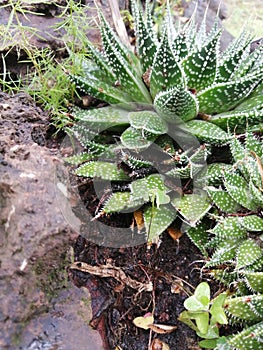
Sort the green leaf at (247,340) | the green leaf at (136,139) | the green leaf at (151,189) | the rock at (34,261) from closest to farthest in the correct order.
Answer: the rock at (34,261) < the green leaf at (247,340) < the green leaf at (151,189) < the green leaf at (136,139)

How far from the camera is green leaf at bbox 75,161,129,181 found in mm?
1781

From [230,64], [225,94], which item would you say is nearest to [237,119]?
[225,94]

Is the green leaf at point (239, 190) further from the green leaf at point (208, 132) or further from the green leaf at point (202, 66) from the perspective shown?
the green leaf at point (202, 66)

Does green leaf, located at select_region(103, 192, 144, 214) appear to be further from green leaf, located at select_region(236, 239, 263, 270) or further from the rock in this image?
green leaf, located at select_region(236, 239, 263, 270)

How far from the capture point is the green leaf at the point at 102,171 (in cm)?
178

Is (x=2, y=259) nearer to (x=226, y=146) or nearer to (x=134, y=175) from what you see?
Result: (x=134, y=175)

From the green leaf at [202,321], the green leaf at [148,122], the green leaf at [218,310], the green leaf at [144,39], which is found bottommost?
the green leaf at [202,321]

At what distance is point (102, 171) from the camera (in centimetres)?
179

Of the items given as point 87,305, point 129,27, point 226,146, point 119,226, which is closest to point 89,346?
point 87,305

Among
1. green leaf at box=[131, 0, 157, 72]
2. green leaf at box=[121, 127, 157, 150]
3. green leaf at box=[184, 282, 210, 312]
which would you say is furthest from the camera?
green leaf at box=[131, 0, 157, 72]

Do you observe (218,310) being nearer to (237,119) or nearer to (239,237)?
(239,237)

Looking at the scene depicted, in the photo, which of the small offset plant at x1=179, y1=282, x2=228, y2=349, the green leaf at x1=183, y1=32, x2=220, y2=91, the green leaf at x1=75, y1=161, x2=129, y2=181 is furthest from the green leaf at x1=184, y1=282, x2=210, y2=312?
the green leaf at x1=183, y1=32, x2=220, y2=91

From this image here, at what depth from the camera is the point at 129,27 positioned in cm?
277

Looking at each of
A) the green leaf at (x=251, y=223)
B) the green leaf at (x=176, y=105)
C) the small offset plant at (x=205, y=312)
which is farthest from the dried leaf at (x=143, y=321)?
the green leaf at (x=176, y=105)
